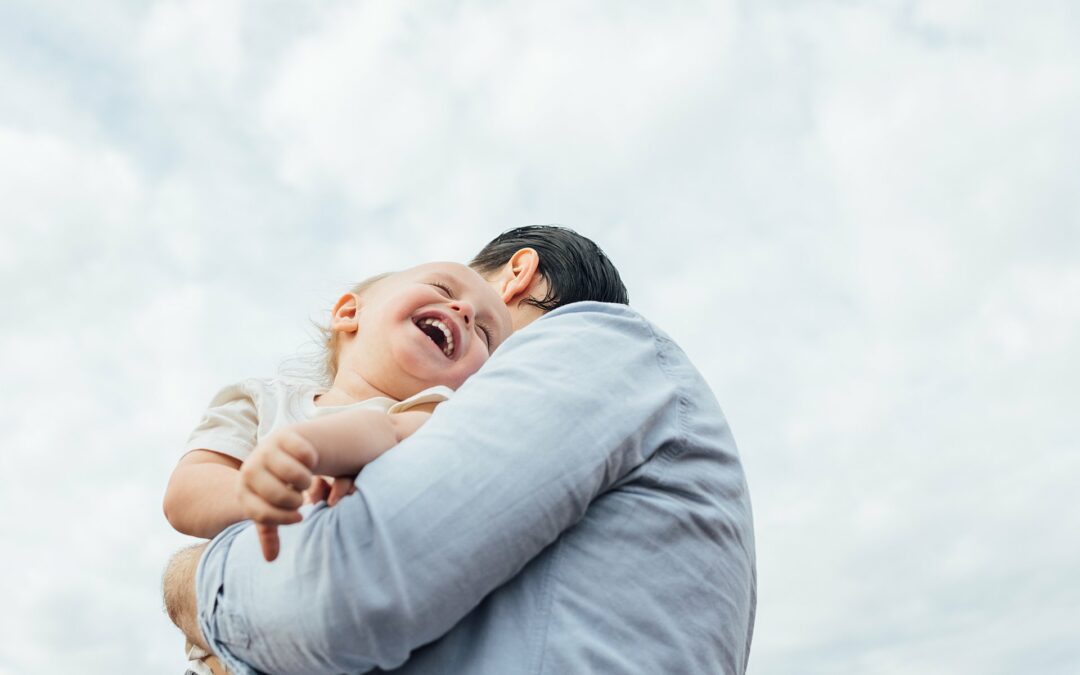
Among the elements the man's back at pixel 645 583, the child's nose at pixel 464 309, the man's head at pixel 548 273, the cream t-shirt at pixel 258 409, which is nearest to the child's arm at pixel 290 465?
the man's back at pixel 645 583

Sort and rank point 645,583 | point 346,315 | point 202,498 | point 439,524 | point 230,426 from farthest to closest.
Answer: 1. point 346,315
2. point 230,426
3. point 202,498
4. point 645,583
5. point 439,524

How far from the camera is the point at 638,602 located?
1.73 meters

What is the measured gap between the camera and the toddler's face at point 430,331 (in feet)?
8.34

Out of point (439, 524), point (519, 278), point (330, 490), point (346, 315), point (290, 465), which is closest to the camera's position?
point (290, 465)

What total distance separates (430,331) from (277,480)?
126 cm

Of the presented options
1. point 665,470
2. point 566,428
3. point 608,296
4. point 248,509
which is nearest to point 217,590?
point 248,509

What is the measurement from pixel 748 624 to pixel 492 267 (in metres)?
1.83

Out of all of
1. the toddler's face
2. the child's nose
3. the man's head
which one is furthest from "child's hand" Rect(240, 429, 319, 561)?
the man's head

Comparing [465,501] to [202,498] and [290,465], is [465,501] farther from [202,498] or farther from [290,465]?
[202,498]

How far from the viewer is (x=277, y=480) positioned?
139 cm

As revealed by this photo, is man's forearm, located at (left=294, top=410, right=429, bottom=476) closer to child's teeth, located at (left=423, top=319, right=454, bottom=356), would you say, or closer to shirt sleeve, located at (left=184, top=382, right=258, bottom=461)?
shirt sleeve, located at (left=184, top=382, right=258, bottom=461)

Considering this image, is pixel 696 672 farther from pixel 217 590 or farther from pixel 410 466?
pixel 217 590

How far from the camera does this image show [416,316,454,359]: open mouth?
2.60m

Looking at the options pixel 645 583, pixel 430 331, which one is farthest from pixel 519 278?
pixel 645 583
